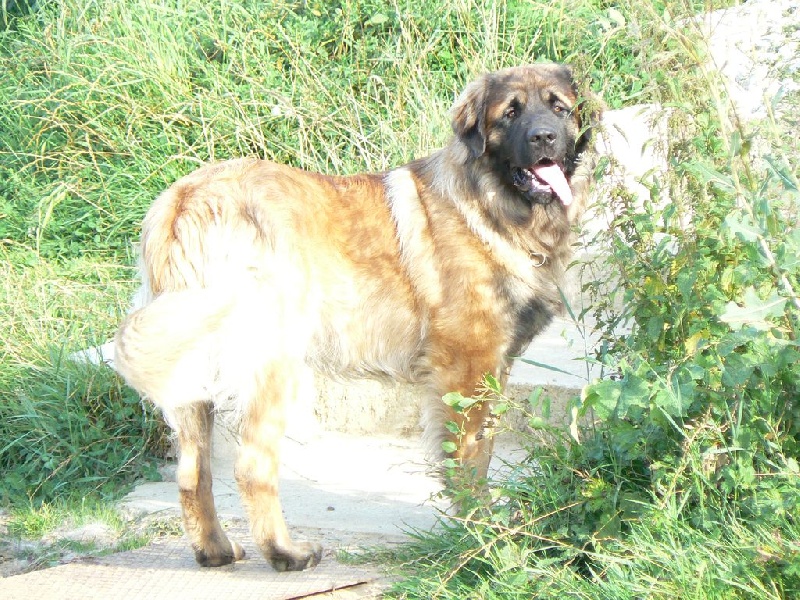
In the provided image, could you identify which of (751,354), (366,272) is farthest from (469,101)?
(751,354)

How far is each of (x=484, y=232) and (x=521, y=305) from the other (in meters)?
0.35

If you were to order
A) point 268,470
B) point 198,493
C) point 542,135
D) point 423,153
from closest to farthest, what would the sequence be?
point 268,470 < point 198,493 < point 542,135 < point 423,153

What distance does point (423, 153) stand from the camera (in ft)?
20.6

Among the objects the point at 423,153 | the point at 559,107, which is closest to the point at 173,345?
the point at 559,107

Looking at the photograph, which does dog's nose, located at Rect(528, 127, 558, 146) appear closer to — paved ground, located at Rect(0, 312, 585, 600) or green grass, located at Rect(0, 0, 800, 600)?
green grass, located at Rect(0, 0, 800, 600)

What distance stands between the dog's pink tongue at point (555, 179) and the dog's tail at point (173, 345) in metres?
1.45

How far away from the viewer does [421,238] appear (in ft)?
13.6

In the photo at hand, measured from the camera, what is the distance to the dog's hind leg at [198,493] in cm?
372

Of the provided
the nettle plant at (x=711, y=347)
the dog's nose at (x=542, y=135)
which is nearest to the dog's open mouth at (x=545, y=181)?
the dog's nose at (x=542, y=135)

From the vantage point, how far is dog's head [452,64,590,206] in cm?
411

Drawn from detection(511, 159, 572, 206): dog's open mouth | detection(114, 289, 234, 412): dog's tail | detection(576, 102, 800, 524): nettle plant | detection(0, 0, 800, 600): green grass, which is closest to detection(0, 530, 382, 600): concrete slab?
detection(0, 0, 800, 600): green grass

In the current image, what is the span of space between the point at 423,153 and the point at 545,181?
2.22 m

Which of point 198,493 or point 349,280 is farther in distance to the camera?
point 349,280

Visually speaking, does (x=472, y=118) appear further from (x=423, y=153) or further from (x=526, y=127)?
(x=423, y=153)
